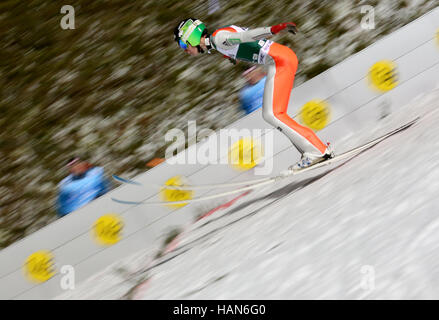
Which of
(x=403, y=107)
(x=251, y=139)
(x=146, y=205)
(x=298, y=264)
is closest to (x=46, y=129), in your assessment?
(x=146, y=205)

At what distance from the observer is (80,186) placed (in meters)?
7.36

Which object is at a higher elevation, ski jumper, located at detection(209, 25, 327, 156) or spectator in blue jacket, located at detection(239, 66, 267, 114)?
spectator in blue jacket, located at detection(239, 66, 267, 114)

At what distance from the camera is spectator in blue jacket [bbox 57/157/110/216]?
730cm

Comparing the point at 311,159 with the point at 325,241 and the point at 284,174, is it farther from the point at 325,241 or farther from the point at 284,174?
the point at 325,241

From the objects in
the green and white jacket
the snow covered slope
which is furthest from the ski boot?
the green and white jacket

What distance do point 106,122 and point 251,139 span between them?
2850 mm

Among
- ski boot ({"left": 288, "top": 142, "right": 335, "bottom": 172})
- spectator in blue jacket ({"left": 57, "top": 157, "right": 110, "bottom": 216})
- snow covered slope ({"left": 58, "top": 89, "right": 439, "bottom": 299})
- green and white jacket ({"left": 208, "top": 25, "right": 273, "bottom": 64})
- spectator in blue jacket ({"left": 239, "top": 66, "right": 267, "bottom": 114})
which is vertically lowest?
snow covered slope ({"left": 58, "top": 89, "right": 439, "bottom": 299})

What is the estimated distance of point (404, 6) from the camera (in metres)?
8.36

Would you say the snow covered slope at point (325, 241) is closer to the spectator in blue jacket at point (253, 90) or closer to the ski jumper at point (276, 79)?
the ski jumper at point (276, 79)

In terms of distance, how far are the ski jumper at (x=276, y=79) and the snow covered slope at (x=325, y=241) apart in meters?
0.48

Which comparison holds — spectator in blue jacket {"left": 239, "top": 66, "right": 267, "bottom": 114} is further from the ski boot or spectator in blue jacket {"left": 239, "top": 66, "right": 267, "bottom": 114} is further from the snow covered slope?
the ski boot

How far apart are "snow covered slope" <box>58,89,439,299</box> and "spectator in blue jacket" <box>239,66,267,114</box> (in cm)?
131

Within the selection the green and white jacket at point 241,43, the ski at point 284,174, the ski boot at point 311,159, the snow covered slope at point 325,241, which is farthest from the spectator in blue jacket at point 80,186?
the ski boot at point 311,159

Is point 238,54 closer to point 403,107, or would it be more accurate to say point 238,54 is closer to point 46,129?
point 403,107
